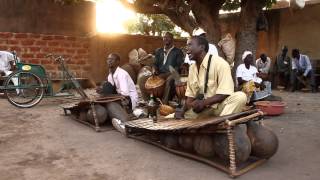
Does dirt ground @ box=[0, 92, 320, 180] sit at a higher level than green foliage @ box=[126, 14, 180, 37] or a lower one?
lower

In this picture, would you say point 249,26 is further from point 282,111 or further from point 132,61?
point 132,61

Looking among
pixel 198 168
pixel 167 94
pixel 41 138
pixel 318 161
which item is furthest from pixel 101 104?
pixel 318 161

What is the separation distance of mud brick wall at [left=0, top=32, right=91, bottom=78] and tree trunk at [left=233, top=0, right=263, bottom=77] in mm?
5806

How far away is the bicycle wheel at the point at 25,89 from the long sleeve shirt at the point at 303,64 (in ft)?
27.9

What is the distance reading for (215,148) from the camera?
4480mm

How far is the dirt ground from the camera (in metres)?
4.36

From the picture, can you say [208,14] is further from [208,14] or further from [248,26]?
[248,26]

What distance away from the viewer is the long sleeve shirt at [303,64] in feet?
44.5

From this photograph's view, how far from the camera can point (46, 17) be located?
13531 millimetres

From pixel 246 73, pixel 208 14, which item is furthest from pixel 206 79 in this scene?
pixel 208 14

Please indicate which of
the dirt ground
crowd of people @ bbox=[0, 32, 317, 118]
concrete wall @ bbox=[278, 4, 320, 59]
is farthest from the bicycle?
concrete wall @ bbox=[278, 4, 320, 59]

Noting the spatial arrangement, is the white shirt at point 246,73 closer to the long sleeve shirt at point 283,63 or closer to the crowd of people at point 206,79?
the crowd of people at point 206,79

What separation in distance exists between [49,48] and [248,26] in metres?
6.35

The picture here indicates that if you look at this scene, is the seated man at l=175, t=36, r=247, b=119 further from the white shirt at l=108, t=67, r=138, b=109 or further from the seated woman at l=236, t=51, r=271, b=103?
the seated woman at l=236, t=51, r=271, b=103
